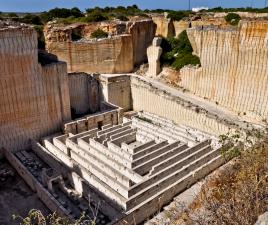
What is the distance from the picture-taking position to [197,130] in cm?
1494

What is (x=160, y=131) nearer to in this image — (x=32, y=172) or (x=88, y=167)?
(x=88, y=167)

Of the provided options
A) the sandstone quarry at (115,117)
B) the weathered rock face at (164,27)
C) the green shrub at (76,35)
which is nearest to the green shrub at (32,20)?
the green shrub at (76,35)

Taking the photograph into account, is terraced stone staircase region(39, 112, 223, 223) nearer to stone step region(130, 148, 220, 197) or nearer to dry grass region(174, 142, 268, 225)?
stone step region(130, 148, 220, 197)

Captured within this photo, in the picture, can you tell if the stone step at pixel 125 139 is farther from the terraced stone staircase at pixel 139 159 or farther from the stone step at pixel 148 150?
the stone step at pixel 148 150

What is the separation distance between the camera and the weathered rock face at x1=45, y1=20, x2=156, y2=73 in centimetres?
1984

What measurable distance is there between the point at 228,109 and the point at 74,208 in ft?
34.2

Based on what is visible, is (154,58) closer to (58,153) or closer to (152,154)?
(152,154)

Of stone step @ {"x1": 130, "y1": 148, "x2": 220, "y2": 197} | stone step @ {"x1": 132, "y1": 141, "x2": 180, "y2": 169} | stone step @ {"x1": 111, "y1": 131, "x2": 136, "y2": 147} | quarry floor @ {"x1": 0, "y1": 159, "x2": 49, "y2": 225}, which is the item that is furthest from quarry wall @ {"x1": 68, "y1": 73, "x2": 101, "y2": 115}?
stone step @ {"x1": 130, "y1": 148, "x2": 220, "y2": 197}

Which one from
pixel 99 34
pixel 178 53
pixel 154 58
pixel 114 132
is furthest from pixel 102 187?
pixel 99 34

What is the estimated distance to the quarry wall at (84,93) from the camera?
57.2 feet

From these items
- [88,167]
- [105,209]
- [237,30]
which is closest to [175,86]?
[237,30]

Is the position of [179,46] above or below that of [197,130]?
above

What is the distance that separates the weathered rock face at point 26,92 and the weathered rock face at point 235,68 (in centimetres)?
826

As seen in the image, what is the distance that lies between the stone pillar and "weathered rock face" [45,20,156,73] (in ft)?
4.30
